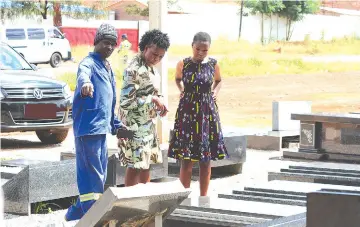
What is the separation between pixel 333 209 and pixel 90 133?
3.05 m

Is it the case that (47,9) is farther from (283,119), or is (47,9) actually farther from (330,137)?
(330,137)

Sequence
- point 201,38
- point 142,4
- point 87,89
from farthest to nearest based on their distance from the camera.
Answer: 1. point 142,4
2. point 201,38
3. point 87,89

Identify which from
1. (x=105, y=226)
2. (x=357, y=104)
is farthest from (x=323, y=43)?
(x=105, y=226)

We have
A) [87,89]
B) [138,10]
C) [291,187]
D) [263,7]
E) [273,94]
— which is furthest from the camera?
[138,10]

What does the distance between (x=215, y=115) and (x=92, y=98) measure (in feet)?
5.89

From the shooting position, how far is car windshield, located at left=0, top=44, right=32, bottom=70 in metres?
14.7

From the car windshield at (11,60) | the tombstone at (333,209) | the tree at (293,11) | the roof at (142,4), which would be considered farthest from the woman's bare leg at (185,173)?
the tree at (293,11)

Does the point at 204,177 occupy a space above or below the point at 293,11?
below

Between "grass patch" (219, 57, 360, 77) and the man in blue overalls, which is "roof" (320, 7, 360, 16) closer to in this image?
"grass patch" (219, 57, 360, 77)

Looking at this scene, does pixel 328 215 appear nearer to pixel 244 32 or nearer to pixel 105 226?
pixel 105 226

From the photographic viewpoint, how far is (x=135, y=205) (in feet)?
14.8

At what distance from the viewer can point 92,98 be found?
6750 millimetres

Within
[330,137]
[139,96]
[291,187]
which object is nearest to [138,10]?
[330,137]

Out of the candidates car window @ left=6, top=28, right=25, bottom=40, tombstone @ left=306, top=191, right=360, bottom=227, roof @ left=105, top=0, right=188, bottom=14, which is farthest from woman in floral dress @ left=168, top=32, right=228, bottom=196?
roof @ left=105, top=0, right=188, bottom=14
